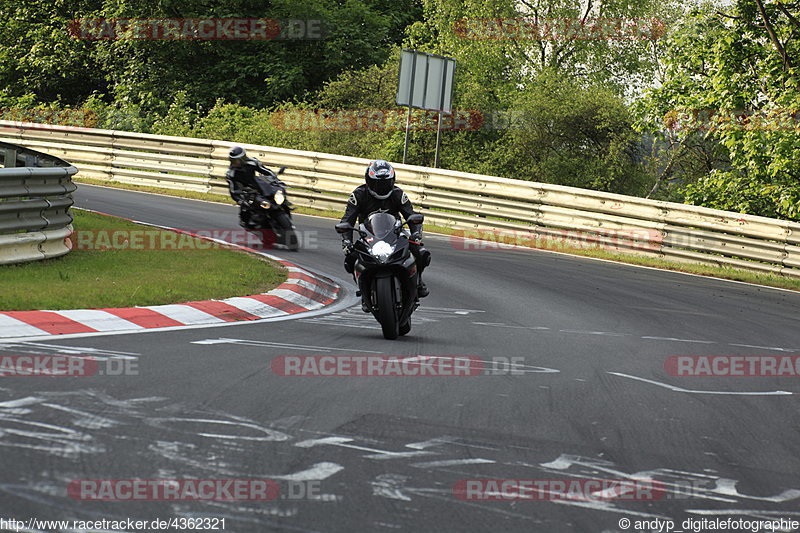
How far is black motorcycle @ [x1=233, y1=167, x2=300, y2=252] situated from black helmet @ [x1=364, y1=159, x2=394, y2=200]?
239 inches

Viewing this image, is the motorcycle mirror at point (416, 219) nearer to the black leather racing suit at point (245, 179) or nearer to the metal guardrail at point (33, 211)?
the metal guardrail at point (33, 211)

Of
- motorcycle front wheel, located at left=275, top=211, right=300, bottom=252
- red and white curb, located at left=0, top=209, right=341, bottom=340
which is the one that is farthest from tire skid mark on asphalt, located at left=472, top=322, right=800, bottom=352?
motorcycle front wheel, located at left=275, top=211, right=300, bottom=252

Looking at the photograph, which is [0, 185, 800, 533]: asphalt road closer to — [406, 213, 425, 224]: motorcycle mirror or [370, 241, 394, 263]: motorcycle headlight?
[370, 241, 394, 263]: motorcycle headlight

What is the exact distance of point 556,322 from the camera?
10.6 m

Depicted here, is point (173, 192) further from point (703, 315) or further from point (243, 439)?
point (243, 439)

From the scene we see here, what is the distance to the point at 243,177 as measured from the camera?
1562cm

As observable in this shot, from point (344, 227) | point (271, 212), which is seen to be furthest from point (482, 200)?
point (344, 227)

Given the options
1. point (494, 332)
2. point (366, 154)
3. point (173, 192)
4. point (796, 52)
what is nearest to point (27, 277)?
point (494, 332)

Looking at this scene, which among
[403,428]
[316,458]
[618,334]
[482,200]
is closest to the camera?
[316,458]

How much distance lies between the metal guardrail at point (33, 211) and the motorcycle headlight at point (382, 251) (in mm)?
4161

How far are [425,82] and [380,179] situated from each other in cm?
1284

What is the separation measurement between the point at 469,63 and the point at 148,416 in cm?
3176

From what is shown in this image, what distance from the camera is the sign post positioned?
2145 cm

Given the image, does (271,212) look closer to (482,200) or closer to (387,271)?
(482,200)
